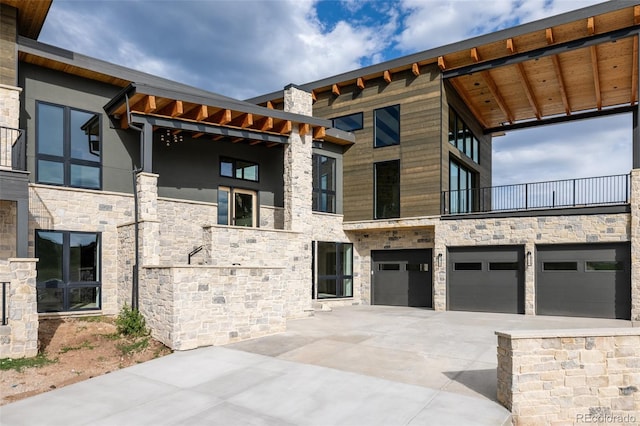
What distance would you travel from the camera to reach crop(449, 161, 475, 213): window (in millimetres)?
15180

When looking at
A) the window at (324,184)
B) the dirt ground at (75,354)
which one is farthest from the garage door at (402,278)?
the dirt ground at (75,354)

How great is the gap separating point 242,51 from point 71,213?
9.08 metres

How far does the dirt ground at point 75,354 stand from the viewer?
21.0 feet

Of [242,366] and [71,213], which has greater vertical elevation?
[71,213]

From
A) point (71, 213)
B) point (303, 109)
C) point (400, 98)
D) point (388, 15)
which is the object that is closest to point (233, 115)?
point (303, 109)

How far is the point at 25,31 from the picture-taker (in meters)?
10.4

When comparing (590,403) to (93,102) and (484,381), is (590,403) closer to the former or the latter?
(484,381)

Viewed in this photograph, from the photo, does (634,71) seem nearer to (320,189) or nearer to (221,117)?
(320,189)

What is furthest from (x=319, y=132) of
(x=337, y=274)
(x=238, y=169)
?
(x=337, y=274)

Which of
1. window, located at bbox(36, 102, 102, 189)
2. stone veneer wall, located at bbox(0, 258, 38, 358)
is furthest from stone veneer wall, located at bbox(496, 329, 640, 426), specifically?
window, located at bbox(36, 102, 102, 189)

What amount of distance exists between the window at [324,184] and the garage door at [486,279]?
4.96 metres

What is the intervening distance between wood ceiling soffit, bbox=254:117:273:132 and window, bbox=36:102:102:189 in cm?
449

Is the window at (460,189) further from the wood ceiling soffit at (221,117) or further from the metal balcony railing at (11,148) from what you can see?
the metal balcony railing at (11,148)

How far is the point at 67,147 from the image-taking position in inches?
416
